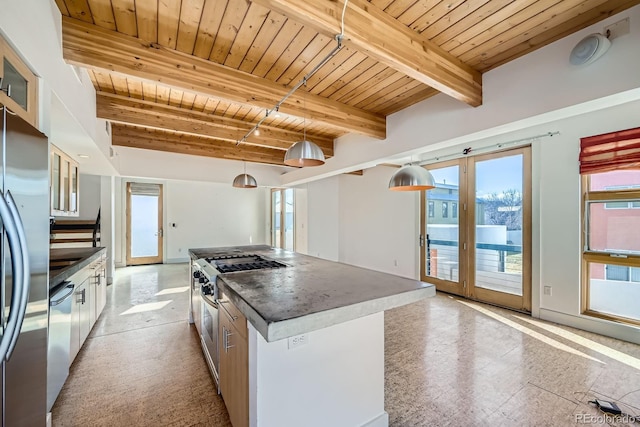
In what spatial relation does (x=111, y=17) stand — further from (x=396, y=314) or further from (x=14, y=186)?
(x=396, y=314)

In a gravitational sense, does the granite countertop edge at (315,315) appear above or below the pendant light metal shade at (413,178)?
below

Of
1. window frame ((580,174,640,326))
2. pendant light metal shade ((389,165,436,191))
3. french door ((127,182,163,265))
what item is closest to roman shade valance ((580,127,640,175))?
window frame ((580,174,640,326))

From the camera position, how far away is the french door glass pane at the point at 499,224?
4.02 metres

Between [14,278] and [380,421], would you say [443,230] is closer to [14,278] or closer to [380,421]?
[380,421]

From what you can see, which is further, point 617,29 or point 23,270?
point 617,29

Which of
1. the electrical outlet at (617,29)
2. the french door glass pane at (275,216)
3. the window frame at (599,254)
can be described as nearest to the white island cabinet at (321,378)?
the electrical outlet at (617,29)

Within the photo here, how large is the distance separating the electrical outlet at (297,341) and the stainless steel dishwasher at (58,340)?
166 cm

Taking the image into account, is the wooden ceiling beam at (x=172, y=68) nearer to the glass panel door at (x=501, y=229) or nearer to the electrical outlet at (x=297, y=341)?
the electrical outlet at (x=297, y=341)

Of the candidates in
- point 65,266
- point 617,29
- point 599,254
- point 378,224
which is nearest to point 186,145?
point 65,266

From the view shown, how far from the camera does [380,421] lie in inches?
68.1

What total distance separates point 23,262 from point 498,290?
17.0ft

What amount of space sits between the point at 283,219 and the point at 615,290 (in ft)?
24.1

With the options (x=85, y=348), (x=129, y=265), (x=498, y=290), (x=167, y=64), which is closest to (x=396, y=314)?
(x=498, y=290)

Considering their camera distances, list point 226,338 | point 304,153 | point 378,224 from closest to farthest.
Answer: point 226,338 → point 304,153 → point 378,224
